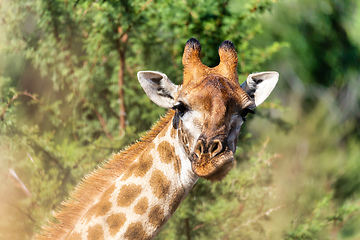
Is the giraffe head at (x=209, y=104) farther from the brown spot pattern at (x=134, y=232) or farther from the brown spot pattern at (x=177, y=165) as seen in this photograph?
the brown spot pattern at (x=134, y=232)

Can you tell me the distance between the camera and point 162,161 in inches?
148

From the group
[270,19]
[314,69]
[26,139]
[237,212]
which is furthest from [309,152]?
[26,139]

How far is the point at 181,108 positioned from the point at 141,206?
94cm

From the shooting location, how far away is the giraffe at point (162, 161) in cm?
346

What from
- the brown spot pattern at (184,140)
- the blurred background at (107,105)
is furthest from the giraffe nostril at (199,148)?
the blurred background at (107,105)

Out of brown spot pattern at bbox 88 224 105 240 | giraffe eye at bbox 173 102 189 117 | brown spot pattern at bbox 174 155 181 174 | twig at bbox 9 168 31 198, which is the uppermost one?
giraffe eye at bbox 173 102 189 117

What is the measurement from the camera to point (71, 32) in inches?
294

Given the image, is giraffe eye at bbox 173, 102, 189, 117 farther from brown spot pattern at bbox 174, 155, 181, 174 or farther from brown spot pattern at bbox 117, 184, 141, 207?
brown spot pattern at bbox 117, 184, 141, 207

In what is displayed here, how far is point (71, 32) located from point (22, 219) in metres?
3.36

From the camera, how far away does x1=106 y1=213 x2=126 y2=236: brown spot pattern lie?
3613 millimetres

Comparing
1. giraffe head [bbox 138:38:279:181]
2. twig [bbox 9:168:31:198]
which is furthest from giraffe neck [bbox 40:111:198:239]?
twig [bbox 9:168:31:198]

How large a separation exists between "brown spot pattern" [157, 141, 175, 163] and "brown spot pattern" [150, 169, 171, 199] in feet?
0.42

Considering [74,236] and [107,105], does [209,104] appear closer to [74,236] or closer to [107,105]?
[74,236]

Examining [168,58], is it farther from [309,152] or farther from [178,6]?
[309,152]
